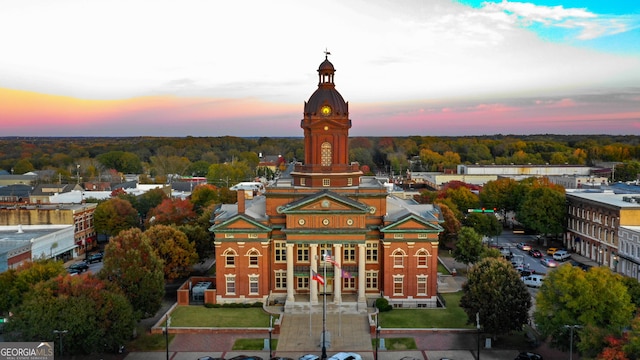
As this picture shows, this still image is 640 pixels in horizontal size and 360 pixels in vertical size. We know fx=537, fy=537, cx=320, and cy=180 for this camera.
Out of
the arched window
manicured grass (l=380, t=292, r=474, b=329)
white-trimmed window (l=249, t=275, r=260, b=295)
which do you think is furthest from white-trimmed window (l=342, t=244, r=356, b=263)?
the arched window

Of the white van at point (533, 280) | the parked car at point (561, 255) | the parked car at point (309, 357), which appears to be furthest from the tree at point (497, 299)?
the parked car at point (561, 255)

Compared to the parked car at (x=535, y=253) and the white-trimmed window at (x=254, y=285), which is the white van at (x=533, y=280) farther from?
the white-trimmed window at (x=254, y=285)

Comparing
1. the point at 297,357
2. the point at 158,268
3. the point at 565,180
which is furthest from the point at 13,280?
the point at 565,180

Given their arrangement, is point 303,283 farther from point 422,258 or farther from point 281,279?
point 422,258

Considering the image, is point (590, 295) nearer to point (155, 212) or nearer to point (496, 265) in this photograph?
point (496, 265)

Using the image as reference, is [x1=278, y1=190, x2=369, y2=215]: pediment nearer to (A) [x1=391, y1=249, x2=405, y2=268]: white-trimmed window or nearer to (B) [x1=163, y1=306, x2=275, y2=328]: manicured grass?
(A) [x1=391, y1=249, x2=405, y2=268]: white-trimmed window

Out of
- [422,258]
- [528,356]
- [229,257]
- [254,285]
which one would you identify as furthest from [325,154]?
[528,356]

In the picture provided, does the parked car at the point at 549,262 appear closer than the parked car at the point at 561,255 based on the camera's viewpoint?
Yes
